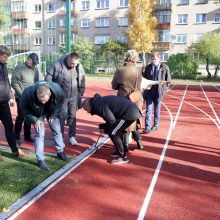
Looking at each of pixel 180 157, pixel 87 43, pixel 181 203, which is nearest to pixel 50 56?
pixel 87 43

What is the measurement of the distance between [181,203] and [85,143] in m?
3.23

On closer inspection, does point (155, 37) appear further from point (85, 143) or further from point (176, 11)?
point (85, 143)

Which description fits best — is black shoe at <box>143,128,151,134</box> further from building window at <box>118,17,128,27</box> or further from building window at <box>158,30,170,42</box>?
building window at <box>118,17,128,27</box>

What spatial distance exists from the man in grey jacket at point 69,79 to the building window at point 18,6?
4790 cm

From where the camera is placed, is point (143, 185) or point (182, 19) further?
point (182, 19)

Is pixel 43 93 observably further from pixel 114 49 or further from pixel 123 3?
pixel 123 3

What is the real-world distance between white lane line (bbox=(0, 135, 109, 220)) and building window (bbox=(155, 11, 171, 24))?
1519 inches

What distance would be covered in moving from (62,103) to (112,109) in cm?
85

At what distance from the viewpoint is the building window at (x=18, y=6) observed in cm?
4991

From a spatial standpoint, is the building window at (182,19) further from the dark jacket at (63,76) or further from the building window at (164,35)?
the dark jacket at (63,76)

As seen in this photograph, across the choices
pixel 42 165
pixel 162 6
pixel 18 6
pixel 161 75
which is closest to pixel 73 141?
pixel 42 165

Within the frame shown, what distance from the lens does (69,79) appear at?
20.3 feet

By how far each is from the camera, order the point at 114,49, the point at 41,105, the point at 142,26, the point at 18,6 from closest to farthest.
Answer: the point at 41,105, the point at 142,26, the point at 114,49, the point at 18,6

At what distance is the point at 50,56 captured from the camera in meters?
28.9
